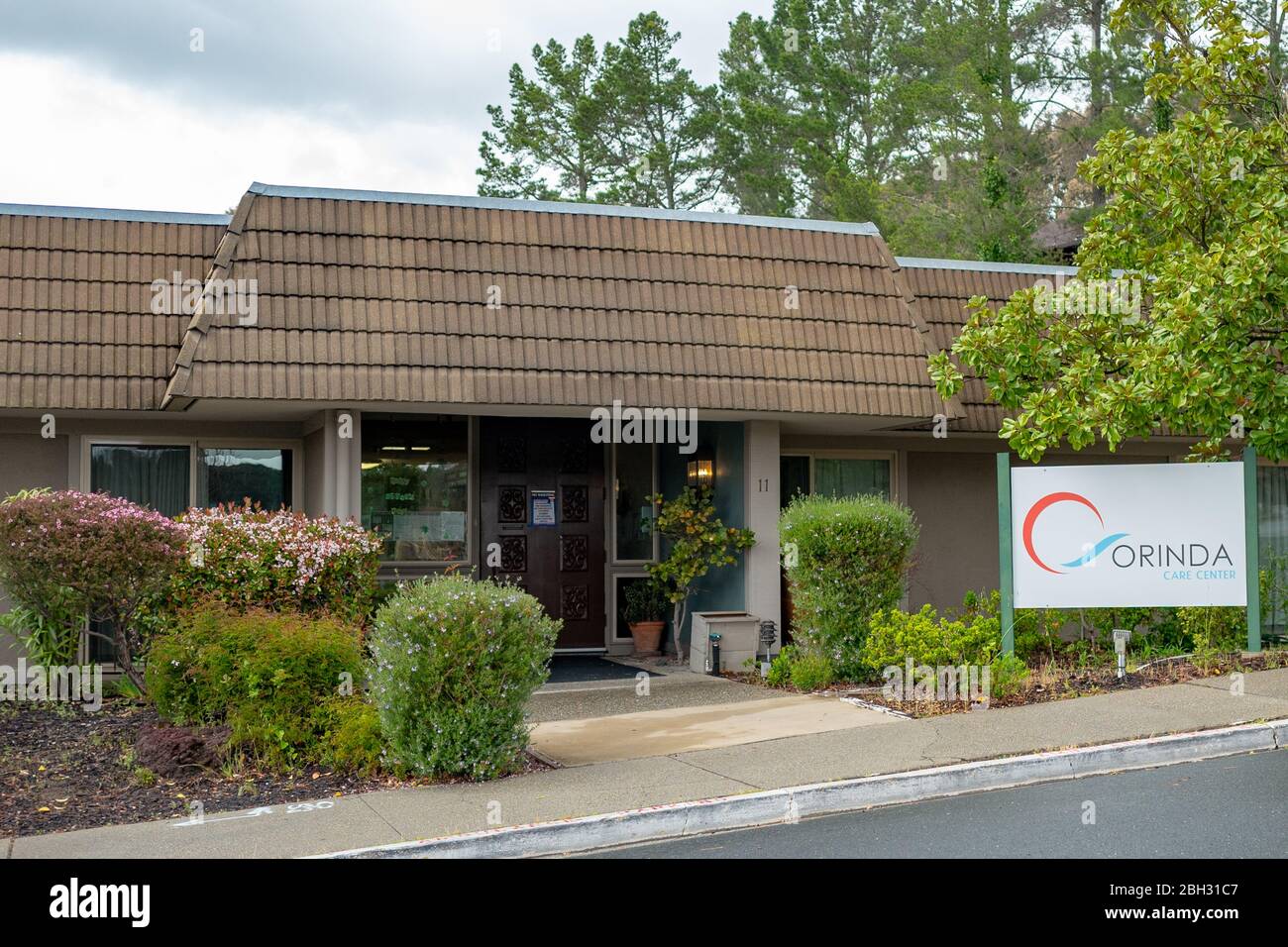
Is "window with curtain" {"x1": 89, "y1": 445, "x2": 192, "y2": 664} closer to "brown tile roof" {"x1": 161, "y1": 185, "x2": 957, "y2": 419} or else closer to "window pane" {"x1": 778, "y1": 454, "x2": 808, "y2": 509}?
"brown tile roof" {"x1": 161, "y1": 185, "x2": 957, "y2": 419}

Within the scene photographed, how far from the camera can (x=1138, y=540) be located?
1109cm

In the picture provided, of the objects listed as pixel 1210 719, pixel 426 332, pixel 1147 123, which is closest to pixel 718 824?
pixel 1210 719

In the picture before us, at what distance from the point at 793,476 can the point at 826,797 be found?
7.65 meters

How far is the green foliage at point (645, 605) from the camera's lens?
49.1 feet

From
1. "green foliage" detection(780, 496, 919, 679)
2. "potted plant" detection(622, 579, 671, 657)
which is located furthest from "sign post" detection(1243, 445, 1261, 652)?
"potted plant" detection(622, 579, 671, 657)

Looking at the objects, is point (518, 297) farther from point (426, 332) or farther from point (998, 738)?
point (998, 738)

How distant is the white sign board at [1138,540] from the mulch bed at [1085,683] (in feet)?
2.06

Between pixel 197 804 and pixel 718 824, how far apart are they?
3.16 meters

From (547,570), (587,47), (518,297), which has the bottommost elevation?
(547,570)

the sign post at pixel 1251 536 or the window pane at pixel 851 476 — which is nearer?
the sign post at pixel 1251 536

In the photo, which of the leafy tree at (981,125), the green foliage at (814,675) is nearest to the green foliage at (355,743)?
the green foliage at (814,675)

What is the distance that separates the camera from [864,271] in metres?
13.6

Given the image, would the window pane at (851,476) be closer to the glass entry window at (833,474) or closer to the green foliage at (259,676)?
the glass entry window at (833,474)

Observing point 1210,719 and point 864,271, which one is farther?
point 864,271
